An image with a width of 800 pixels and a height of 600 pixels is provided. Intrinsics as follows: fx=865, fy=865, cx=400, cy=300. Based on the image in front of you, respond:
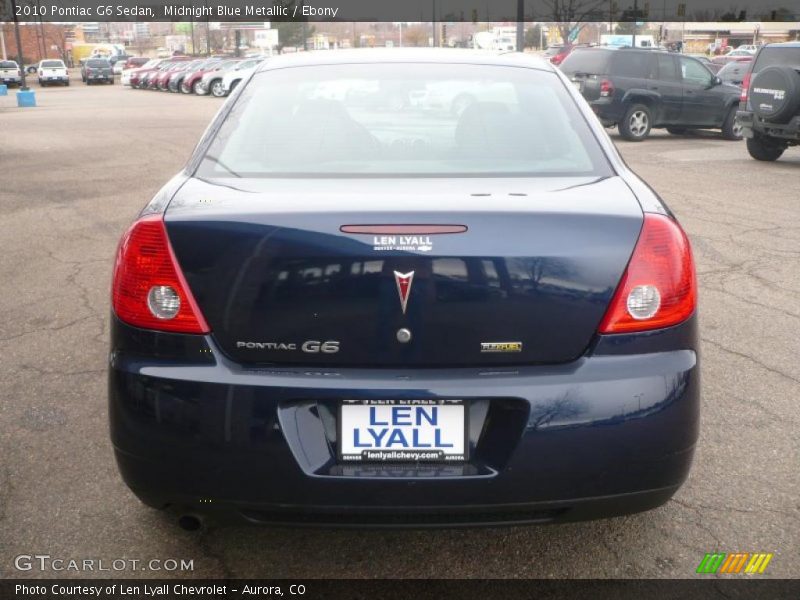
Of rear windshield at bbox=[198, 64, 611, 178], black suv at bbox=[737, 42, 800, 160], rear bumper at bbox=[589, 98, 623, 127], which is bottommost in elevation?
rear bumper at bbox=[589, 98, 623, 127]

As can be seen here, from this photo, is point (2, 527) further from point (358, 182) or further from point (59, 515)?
point (358, 182)

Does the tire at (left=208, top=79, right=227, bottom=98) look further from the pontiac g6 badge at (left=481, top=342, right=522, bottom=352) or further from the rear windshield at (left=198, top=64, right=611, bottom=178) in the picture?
the pontiac g6 badge at (left=481, top=342, right=522, bottom=352)

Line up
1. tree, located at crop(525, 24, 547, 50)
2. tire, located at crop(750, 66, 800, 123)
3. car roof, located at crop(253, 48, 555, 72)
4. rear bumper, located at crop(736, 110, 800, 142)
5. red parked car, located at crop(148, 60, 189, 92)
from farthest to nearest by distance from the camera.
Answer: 1. tree, located at crop(525, 24, 547, 50)
2. red parked car, located at crop(148, 60, 189, 92)
3. rear bumper, located at crop(736, 110, 800, 142)
4. tire, located at crop(750, 66, 800, 123)
5. car roof, located at crop(253, 48, 555, 72)

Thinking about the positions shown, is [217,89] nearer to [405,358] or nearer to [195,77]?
[195,77]

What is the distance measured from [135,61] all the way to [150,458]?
61.4 m

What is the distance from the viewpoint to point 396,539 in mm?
2924

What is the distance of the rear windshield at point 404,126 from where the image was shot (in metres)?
2.86

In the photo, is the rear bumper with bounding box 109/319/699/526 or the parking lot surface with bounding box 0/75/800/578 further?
the parking lot surface with bounding box 0/75/800/578

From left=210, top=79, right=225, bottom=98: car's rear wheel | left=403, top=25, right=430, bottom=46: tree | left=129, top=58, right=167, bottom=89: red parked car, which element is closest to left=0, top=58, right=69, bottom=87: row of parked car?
left=129, top=58, right=167, bottom=89: red parked car

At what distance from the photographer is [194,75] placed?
39.4 metres

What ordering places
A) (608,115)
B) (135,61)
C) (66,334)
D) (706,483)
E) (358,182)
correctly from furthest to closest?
1. (135,61)
2. (608,115)
3. (66,334)
4. (706,483)
5. (358,182)

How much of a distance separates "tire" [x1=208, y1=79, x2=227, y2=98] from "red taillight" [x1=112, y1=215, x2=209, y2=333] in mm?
34437

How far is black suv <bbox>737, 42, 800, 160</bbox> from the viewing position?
11.8 metres

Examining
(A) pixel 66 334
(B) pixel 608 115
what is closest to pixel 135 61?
(B) pixel 608 115
